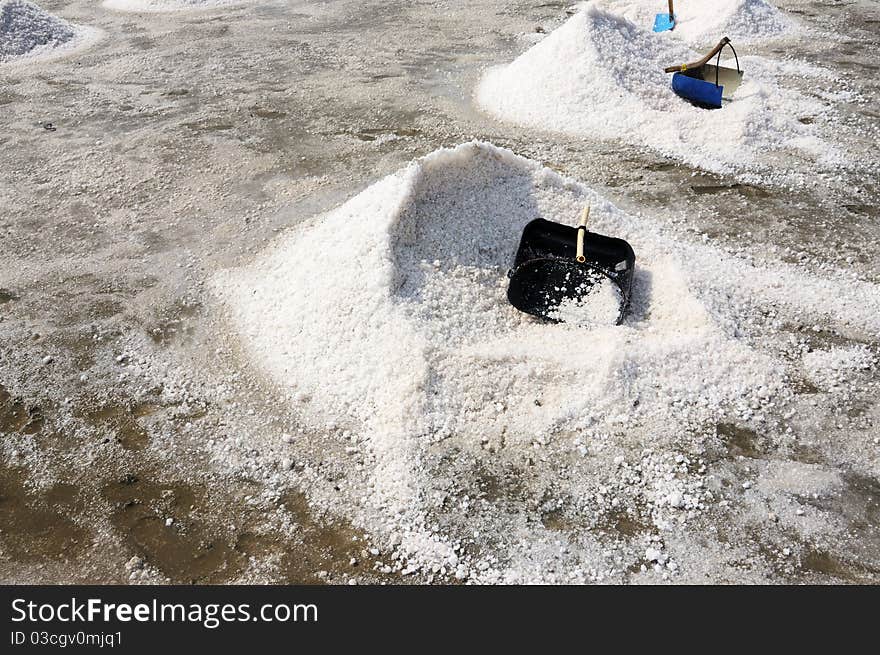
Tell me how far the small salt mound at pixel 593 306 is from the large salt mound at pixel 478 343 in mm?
113

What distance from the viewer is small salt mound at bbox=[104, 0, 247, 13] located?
1180cm

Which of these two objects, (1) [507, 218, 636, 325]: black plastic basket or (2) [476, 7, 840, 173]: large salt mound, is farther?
(2) [476, 7, 840, 173]: large salt mound

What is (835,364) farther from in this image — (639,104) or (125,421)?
(125,421)

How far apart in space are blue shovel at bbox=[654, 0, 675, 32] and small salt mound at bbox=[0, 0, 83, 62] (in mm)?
8672

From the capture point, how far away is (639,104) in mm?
7168

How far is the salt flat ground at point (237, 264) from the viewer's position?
319cm

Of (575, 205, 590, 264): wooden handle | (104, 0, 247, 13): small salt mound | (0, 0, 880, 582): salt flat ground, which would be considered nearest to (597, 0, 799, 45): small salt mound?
(0, 0, 880, 582): salt flat ground

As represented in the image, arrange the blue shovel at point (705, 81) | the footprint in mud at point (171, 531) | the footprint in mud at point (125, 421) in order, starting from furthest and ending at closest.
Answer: the blue shovel at point (705, 81), the footprint in mud at point (125, 421), the footprint in mud at point (171, 531)

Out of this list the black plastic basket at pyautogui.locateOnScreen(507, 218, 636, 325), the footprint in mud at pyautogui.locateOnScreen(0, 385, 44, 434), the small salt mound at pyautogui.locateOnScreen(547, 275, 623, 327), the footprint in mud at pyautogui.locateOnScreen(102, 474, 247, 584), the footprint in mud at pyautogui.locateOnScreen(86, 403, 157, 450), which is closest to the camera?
the footprint in mud at pyautogui.locateOnScreen(102, 474, 247, 584)

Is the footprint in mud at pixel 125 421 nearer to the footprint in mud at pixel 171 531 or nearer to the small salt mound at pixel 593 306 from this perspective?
the footprint in mud at pixel 171 531

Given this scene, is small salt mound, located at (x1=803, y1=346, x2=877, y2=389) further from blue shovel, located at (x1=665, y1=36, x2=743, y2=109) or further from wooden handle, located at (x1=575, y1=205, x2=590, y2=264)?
blue shovel, located at (x1=665, y1=36, x2=743, y2=109)

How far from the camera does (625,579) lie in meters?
3.01

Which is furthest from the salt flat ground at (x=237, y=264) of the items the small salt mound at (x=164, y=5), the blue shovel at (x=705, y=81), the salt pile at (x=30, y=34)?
the small salt mound at (x=164, y=5)

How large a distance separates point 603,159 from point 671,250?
6.89 ft
